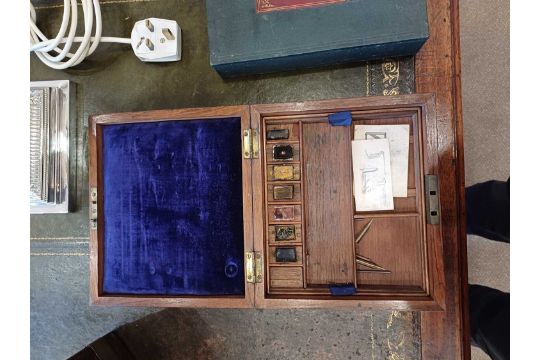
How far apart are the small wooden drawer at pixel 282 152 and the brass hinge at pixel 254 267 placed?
1.11ft

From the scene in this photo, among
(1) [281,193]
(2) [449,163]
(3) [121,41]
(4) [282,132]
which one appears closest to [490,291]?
(2) [449,163]

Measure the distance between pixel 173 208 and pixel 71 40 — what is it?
31.4 inches

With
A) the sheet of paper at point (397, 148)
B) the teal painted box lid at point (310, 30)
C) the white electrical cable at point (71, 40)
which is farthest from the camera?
the white electrical cable at point (71, 40)

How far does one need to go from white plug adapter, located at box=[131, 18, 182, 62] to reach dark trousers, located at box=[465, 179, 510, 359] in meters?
1.40

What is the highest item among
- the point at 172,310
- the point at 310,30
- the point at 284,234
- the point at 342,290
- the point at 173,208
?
the point at 310,30

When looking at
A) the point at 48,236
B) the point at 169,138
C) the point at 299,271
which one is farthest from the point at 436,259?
the point at 48,236

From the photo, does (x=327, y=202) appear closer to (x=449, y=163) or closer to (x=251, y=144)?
(x=251, y=144)

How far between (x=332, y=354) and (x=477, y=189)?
36.1 inches

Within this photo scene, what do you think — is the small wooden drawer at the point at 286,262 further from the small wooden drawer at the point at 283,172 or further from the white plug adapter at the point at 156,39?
the white plug adapter at the point at 156,39

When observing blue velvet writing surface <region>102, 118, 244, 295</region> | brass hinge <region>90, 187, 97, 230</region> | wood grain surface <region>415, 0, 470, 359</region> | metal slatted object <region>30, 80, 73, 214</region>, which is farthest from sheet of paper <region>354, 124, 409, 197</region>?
metal slatted object <region>30, 80, 73, 214</region>

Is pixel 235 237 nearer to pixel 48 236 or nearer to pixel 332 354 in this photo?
pixel 332 354

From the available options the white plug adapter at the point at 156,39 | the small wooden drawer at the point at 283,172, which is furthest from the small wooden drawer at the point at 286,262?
the white plug adapter at the point at 156,39

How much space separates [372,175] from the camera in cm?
121

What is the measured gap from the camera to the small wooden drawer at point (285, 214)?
3.99ft
